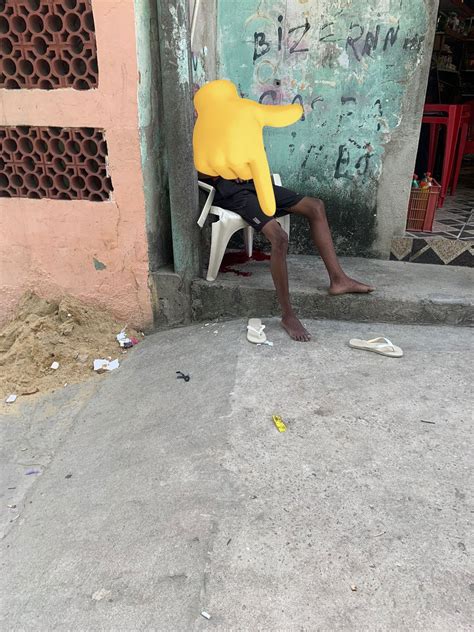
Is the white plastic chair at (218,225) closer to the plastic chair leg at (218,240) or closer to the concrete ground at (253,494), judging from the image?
the plastic chair leg at (218,240)

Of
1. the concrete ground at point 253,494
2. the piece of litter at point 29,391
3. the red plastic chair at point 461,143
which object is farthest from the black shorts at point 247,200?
the red plastic chair at point 461,143

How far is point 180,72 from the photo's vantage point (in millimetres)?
3033

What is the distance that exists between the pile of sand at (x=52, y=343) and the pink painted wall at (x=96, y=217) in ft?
0.37

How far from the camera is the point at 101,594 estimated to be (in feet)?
5.61

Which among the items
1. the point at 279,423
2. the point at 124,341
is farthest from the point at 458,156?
the point at 279,423

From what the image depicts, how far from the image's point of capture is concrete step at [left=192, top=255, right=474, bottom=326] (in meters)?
3.21

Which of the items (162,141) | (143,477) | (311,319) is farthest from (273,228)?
(143,477)

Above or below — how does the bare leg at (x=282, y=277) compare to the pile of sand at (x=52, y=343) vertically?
above

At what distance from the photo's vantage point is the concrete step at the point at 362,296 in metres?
3.21

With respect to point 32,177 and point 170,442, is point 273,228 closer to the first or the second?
point 170,442

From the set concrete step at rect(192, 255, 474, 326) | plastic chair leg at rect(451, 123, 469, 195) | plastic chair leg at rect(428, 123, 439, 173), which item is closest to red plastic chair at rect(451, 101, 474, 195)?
plastic chair leg at rect(451, 123, 469, 195)

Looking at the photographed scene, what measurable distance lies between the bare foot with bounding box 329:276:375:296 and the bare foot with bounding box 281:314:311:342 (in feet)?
1.07

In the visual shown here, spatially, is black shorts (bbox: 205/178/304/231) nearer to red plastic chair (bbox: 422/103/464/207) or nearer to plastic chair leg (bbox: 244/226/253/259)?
plastic chair leg (bbox: 244/226/253/259)

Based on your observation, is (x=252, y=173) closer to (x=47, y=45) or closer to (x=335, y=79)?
(x=335, y=79)
